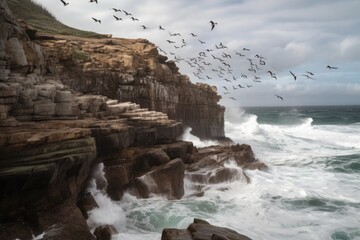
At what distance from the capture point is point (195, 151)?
87.5 feet

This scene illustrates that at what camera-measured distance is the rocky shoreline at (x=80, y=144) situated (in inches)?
475

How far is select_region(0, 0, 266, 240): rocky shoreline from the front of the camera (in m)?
12.1

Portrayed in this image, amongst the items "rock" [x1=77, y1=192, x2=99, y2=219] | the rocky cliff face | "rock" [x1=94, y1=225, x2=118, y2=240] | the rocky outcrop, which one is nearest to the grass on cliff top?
the rocky cliff face

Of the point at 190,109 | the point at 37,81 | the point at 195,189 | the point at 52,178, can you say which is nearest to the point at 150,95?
the point at 190,109

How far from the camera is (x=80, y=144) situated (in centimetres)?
1450

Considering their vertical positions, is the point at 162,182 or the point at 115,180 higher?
the point at 115,180

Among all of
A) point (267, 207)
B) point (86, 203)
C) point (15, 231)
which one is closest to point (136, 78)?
point (267, 207)

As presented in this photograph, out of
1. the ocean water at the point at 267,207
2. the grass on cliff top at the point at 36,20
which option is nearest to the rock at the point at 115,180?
the ocean water at the point at 267,207

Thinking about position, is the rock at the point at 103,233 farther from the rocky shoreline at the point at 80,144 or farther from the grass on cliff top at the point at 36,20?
the grass on cliff top at the point at 36,20

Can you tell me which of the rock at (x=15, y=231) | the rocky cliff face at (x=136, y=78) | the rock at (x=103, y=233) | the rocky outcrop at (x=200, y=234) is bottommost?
the rock at (x=103, y=233)

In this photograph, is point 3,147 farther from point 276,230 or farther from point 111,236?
point 276,230

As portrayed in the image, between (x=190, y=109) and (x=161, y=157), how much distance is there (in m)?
20.1

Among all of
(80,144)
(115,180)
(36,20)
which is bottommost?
(115,180)

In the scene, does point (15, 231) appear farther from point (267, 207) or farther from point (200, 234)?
point (267, 207)
